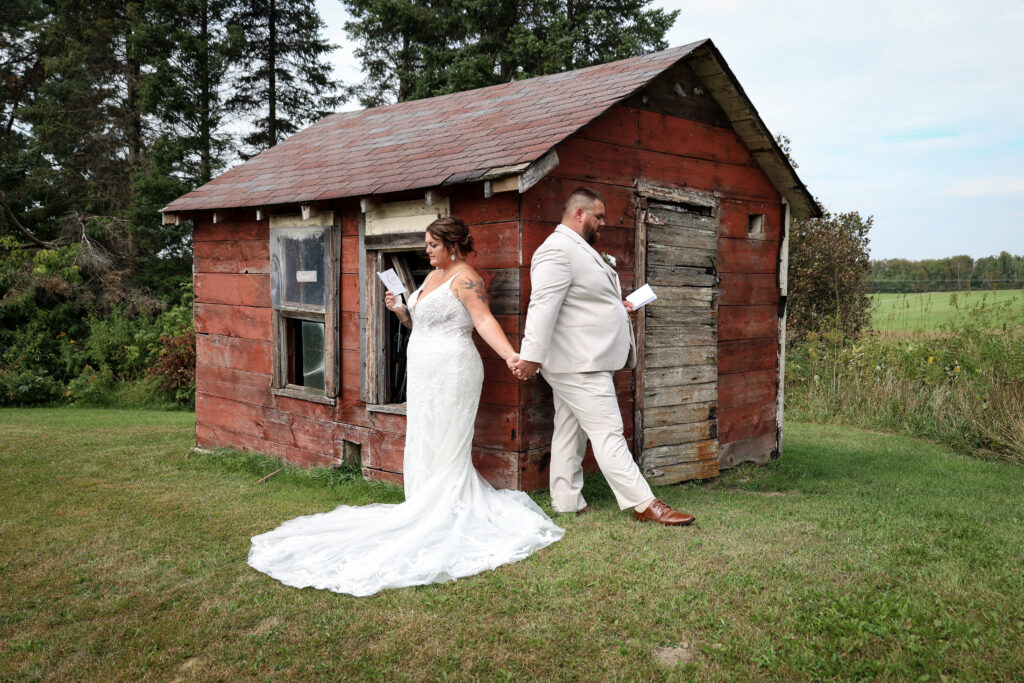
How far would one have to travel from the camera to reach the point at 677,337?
22.9 ft

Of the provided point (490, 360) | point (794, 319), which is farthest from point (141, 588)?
point (794, 319)

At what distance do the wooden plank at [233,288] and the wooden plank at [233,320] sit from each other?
0.07 metres

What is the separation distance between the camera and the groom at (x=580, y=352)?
5.11 m

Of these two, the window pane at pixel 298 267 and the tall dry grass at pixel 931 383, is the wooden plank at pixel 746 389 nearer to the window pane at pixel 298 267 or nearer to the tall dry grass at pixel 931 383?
the tall dry grass at pixel 931 383

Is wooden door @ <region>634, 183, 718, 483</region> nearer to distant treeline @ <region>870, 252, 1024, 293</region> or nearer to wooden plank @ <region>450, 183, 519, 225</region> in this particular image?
wooden plank @ <region>450, 183, 519, 225</region>

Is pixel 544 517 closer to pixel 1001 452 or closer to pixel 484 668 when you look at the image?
pixel 484 668

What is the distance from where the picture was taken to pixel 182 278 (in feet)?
60.9

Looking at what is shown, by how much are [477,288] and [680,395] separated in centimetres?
252

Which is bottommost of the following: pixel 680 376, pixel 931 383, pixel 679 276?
pixel 931 383

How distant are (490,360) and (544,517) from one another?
55.8 inches

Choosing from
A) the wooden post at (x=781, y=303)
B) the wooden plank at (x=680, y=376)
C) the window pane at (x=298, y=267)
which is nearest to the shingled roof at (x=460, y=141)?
the wooden post at (x=781, y=303)

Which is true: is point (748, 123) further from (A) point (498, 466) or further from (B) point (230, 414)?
(B) point (230, 414)

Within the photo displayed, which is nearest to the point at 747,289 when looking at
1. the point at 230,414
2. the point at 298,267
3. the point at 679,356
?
the point at 679,356

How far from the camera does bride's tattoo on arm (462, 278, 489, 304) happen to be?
5.43 m
